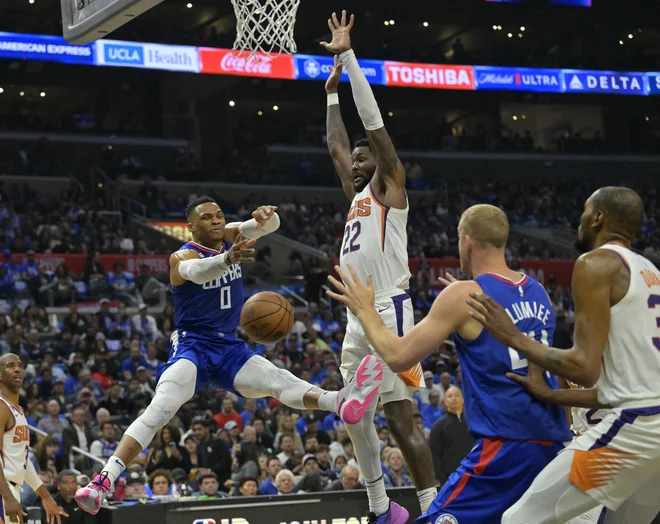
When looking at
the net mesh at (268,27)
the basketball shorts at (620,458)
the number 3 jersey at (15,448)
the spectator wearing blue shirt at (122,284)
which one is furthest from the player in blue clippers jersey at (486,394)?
the spectator wearing blue shirt at (122,284)

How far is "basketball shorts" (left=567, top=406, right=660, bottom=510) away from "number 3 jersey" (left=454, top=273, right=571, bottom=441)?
0.27m

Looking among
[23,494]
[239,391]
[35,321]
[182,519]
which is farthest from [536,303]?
[35,321]

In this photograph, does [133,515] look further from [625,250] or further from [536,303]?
[625,250]

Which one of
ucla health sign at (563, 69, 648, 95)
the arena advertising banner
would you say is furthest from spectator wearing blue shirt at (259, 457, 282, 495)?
ucla health sign at (563, 69, 648, 95)

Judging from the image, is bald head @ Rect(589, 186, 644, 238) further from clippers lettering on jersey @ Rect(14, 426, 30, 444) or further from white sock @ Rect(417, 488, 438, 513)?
clippers lettering on jersey @ Rect(14, 426, 30, 444)

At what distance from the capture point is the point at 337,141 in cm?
749

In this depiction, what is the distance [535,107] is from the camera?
37.8m

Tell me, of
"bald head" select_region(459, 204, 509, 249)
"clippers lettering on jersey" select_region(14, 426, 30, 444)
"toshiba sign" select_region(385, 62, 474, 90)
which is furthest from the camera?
"toshiba sign" select_region(385, 62, 474, 90)

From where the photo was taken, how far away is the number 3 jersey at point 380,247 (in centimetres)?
671

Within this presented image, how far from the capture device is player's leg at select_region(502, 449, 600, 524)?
13.8 feet

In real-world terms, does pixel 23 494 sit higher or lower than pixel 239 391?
lower

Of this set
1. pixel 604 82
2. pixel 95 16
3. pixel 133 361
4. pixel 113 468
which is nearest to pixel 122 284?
pixel 133 361

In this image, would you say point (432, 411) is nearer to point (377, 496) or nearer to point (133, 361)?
point (133, 361)

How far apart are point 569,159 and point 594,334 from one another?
31495mm
